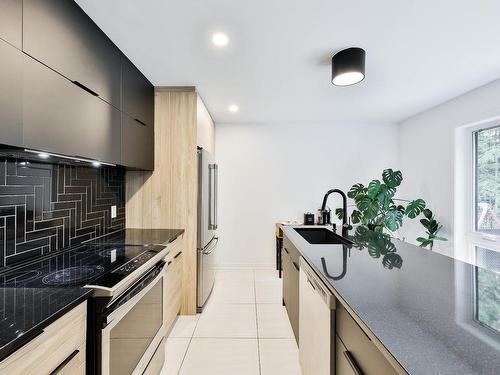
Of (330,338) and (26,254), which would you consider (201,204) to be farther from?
(330,338)

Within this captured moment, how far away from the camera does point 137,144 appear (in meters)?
2.23

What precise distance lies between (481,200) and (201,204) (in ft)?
10.7

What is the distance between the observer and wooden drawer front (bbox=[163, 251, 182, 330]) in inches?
79.5

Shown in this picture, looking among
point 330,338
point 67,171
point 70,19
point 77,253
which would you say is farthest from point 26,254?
point 330,338

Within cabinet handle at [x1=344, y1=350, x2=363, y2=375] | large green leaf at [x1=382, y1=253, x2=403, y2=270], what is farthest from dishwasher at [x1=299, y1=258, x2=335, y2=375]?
large green leaf at [x1=382, y1=253, x2=403, y2=270]

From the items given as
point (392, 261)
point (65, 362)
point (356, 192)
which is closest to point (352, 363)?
point (392, 261)

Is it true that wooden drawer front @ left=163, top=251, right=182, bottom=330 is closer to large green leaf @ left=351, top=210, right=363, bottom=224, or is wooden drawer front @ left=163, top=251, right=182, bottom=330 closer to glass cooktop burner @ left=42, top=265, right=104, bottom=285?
glass cooktop burner @ left=42, top=265, right=104, bottom=285

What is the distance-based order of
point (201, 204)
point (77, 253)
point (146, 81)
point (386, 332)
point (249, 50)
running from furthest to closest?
point (201, 204) < point (146, 81) < point (249, 50) < point (77, 253) < point (386, 332)

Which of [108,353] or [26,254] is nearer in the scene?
[108,353]

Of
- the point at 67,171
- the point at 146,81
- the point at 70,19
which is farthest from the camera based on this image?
the point at 146,81

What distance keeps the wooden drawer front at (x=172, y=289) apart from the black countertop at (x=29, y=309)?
96 centimetres

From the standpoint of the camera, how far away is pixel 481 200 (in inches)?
114

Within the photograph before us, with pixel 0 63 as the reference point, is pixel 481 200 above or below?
below

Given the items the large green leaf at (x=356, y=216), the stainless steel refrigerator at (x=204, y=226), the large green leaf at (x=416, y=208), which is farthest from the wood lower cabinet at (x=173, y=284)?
the large green leaf at (x=416, y=208)
